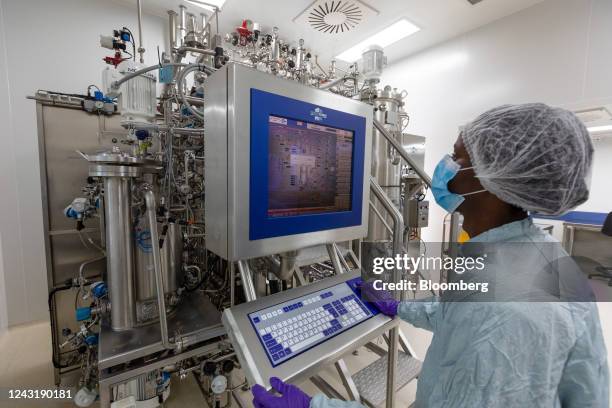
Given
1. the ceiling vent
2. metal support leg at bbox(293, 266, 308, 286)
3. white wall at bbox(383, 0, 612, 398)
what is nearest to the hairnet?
metal support leg at bbox(293, 266, 308, 286)

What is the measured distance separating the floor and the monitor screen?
131 cm

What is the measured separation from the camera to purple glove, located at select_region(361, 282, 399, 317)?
1064 mm

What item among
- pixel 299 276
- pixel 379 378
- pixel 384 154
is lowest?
pixel 379 378

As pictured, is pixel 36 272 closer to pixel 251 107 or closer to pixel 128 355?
pixel 128 355

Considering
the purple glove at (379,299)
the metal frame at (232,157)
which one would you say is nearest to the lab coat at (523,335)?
the purple glove at (379,299)

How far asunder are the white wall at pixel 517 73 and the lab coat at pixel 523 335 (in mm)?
1770

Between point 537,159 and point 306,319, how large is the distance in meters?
0.78

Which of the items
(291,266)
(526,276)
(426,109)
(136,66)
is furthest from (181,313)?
(426,109)

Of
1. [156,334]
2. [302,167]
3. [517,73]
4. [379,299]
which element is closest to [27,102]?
[156,334]

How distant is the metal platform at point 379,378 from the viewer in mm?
1393

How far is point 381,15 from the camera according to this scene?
2.70 m

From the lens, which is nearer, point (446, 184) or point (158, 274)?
point (446, 184)

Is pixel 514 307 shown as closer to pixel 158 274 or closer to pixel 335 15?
pixel 158 274

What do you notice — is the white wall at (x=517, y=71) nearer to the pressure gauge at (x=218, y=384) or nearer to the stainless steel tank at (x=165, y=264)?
the stainless steel tank at (x=165, y=264)
